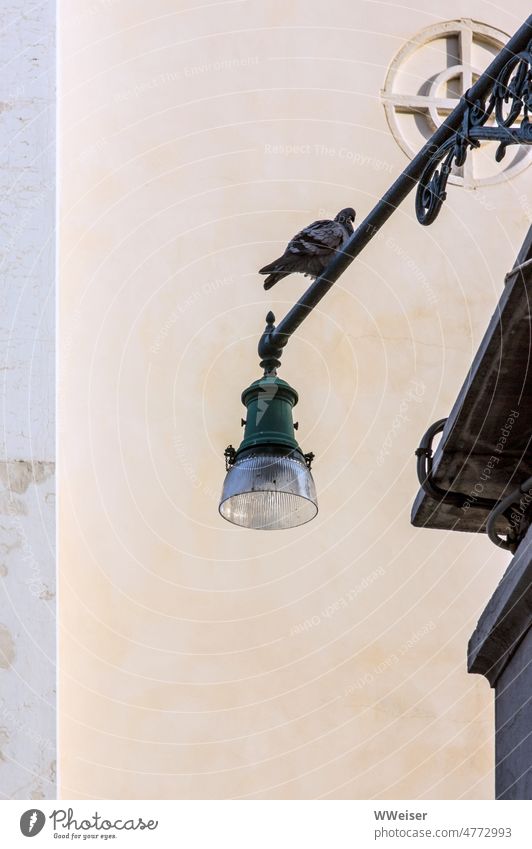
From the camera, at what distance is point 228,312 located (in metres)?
9.77

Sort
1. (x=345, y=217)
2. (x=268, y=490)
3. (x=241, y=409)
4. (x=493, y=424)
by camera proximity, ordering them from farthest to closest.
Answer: (x=241, y=409) < (x=345, y=217) < (x=268, y=490) < (x=493, y=424)

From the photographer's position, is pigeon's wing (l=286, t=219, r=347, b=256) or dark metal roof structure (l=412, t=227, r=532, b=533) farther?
pigeon's wing (l=286, t=219, r=347, b=256)

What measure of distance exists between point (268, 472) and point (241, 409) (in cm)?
405

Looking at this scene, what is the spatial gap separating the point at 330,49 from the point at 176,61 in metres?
1.09

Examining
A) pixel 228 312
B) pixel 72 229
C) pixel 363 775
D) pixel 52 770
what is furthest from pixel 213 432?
pixel 52 770

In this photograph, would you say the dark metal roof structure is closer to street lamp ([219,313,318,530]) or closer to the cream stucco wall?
street lamp ([219,313,318,530])

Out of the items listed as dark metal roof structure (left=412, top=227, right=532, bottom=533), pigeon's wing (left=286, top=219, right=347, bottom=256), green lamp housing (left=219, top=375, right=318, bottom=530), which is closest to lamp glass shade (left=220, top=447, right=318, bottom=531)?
green lamp housing (left=219, top=375, right=318, bottom=530)

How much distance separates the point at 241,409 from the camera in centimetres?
952

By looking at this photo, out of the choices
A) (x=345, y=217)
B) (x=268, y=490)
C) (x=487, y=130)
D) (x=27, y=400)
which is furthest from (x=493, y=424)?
(x=27, y=400)

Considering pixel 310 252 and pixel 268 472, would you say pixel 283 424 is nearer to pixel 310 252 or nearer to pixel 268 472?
pixel 268 472
